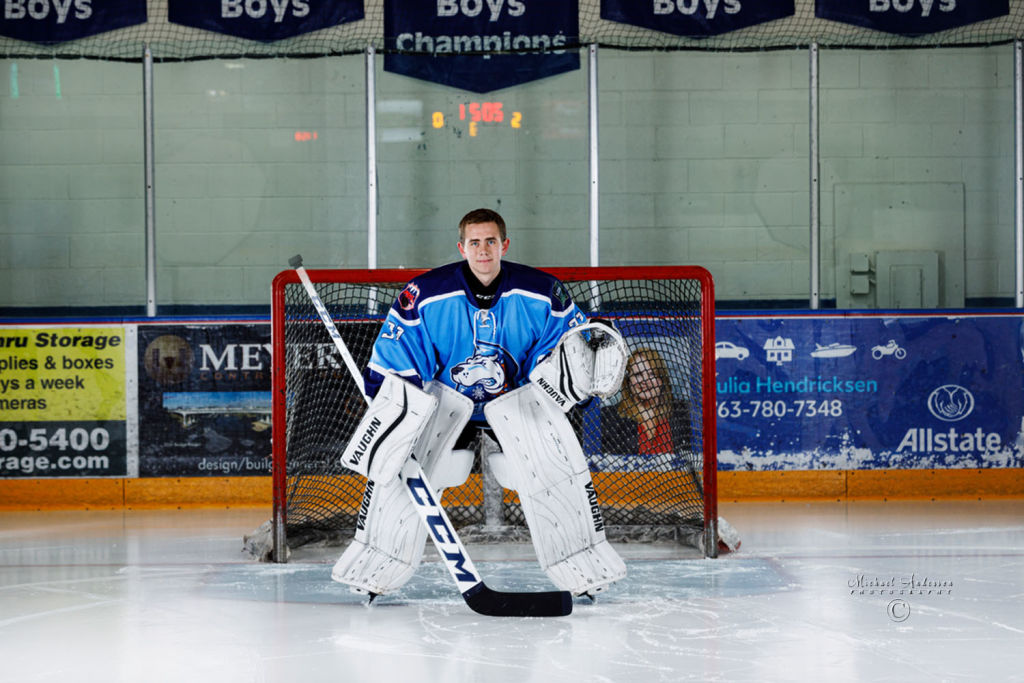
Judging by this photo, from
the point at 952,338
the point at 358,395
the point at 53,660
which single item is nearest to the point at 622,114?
the point at 952,338

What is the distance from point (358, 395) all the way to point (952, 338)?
112 inches

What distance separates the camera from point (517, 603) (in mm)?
3596

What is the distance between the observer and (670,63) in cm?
754

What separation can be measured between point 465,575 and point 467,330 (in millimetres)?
699

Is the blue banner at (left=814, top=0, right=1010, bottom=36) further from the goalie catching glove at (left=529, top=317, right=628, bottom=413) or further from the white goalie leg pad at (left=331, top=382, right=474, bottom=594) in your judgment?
the white goalie leg pad at (left=331, top=382, right=474, bottom=594)

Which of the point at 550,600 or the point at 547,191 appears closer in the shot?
the point at 550,600

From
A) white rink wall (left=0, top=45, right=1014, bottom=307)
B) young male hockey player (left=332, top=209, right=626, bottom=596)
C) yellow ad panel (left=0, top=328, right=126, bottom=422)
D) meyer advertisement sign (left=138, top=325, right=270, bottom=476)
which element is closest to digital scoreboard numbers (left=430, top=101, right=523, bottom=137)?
white rink wall (left=0, top=45, right=1014, bottom=307)

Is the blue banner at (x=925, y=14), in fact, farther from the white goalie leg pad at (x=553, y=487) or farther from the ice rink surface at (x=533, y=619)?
the white goalie leg pad at (x=553, y=487)

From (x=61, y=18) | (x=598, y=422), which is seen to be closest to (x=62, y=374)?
(x=61, y=18)

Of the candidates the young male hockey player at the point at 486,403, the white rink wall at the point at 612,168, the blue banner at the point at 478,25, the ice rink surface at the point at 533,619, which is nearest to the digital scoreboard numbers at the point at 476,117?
the white rink wall at the point at 612,168

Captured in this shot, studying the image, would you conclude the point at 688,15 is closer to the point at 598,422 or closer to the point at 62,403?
the point at 598,422

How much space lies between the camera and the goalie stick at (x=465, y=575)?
359 cm

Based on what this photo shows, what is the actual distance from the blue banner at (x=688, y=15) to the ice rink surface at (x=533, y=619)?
2897 mm

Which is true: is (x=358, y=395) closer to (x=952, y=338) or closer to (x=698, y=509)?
(x=698, y=509)
